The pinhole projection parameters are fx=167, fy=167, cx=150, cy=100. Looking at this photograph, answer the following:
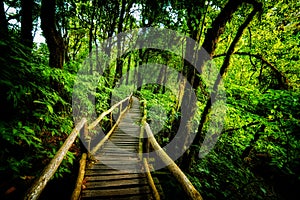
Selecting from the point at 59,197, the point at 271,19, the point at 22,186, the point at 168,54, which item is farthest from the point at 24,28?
the point at 271,19

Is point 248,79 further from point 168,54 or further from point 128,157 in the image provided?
point 128,157

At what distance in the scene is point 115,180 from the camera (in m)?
4.51

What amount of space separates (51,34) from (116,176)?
4429mm

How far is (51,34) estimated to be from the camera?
4785 millimetres

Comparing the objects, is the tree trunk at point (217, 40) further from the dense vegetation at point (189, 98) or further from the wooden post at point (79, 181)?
the wooden post at point (79, 181)

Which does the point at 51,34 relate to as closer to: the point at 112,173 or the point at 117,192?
the point at 112,173

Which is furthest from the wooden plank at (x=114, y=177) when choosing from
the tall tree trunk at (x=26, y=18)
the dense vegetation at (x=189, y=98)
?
the tall tree trunk at (x=26, y=18)

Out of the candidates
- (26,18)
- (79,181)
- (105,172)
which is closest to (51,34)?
(26,18)

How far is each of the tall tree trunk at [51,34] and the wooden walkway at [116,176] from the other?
327cm

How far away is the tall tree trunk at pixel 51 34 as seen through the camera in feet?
15.0

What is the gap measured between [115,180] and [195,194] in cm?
266

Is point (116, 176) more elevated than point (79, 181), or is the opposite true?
point (79, 181)

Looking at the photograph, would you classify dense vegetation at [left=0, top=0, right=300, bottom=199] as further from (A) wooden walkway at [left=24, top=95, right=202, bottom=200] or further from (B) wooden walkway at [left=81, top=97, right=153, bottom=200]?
(B) wooden walkway at [left=81, top=97, right=153, bottom=200]

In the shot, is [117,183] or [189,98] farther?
[189,98]
